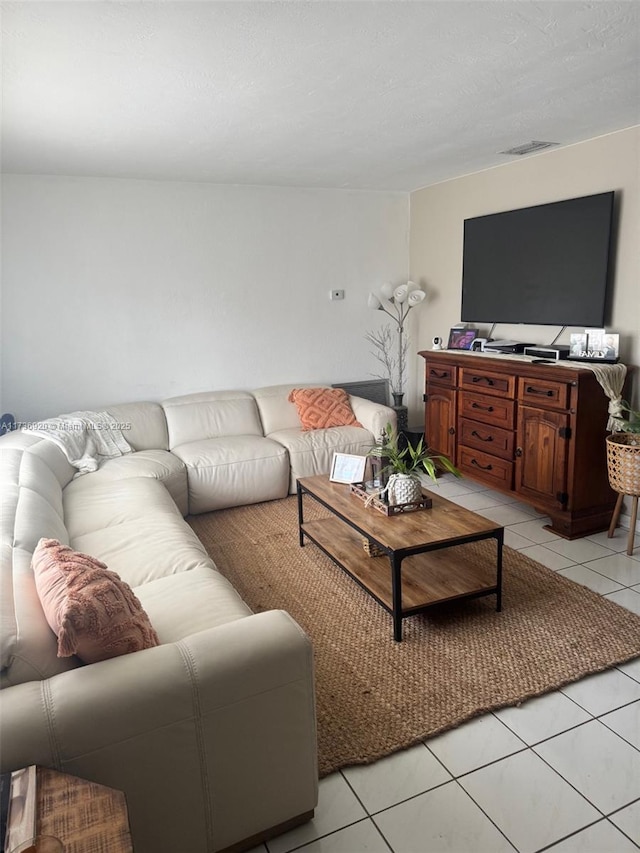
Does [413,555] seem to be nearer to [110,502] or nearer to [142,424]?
[110,502]

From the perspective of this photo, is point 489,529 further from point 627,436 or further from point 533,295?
point 533,295

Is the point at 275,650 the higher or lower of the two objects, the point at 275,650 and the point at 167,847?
the higher

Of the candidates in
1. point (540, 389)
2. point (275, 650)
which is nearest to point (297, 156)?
point (540, 389)

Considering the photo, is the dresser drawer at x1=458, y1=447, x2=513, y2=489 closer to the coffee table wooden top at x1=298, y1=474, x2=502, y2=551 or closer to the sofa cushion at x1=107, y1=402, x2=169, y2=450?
the coffee table wooden top at x1=298, y1=474, x2=502, y2=551

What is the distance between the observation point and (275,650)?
151 cm

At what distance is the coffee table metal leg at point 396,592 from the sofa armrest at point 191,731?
849 mm

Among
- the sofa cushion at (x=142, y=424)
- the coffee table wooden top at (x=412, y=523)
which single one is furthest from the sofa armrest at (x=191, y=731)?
the sofa cushion at (x=142, y=424)

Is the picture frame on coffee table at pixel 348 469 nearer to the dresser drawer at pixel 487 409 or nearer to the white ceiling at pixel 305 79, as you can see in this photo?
the dresser drawer at pixel 487 409

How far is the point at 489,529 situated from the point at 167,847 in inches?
67.4

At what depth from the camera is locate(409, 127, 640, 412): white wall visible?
3307mm

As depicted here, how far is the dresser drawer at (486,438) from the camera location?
3.80 m

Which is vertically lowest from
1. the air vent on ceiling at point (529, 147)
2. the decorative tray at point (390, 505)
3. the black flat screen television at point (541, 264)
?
the decorative tray at point (390, 505)

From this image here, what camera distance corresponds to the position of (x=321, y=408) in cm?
459

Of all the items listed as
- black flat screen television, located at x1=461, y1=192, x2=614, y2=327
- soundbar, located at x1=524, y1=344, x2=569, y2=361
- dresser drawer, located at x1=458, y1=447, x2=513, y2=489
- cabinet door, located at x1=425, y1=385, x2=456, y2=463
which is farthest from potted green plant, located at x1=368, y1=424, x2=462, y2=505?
black flat screen television, located at x1=461, y1=192, x2=614, y2=327
